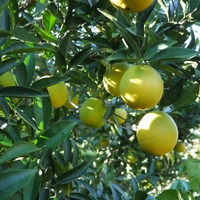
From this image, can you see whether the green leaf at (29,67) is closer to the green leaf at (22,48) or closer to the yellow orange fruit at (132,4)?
the green leaf at (22,48)

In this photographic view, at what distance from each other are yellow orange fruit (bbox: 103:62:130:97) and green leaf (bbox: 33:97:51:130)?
0.33m

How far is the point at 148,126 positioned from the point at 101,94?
54 centimetres

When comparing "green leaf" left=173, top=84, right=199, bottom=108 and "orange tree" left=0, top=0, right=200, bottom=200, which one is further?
"green leaf" left=173, top=84, right=199, bottom=108

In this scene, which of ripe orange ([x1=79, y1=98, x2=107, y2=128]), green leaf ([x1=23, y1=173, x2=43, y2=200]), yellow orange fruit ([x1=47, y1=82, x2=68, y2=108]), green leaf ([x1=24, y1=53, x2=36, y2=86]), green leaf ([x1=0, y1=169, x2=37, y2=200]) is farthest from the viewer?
ripe orange ([x1=79, y1=98, x2=107, y2=128])

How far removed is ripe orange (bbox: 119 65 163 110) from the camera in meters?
1.17

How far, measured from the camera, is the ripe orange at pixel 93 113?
168 centimetres

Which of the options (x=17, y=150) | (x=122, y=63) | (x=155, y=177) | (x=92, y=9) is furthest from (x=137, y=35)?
(x=155, y=177)

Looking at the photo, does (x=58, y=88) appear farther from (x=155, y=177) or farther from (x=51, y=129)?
(x=155, y=177)

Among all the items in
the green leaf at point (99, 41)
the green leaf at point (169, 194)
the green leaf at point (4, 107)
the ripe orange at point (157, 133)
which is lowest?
the green leaf at point (169, 194)

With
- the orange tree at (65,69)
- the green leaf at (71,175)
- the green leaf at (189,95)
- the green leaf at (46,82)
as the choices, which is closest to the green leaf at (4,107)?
the orange tree at (65,69)

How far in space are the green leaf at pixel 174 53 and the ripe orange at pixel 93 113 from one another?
0.57 metres

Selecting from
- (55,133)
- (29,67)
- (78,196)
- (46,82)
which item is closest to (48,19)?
(29,67)

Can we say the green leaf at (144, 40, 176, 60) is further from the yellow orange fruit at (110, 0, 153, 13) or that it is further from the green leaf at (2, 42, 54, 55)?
the green leaf at (2, 42, 54, 55)

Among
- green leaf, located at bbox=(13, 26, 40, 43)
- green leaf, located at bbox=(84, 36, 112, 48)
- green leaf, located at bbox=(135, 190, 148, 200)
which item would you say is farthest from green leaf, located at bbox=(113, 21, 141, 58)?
green leaf, located at bbox=(135, 190, 148, 200)
